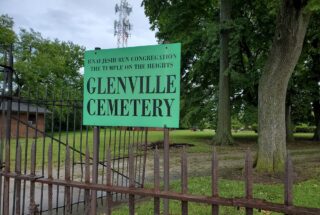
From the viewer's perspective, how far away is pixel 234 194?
7.02 metres

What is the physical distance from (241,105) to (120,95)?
2278cm

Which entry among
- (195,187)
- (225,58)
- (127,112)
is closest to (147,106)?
(127,112)

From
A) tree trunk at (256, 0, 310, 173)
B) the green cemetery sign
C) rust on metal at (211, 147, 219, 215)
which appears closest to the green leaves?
tree trunk at (256, 0, 310, 173)

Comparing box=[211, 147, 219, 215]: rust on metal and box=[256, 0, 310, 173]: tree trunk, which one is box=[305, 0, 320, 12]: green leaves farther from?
box=[211, 147, 219, 215]: rust on metal

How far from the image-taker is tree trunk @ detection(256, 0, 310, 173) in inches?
361

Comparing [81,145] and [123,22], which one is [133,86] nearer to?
[81,145]

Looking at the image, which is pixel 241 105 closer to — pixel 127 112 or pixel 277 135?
pixel 277 135

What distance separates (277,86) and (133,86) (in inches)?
280

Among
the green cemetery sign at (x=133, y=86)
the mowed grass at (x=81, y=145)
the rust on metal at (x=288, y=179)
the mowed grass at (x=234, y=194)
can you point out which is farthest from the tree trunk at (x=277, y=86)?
the rust on metal at (x=288, y=179)

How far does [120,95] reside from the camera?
3312 millimetres

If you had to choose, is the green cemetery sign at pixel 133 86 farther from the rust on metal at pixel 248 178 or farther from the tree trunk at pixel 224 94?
the tree trunk at pixel 224 94

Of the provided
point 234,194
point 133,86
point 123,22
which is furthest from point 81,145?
point 123,22

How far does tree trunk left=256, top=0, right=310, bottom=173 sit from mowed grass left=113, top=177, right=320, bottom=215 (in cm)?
140

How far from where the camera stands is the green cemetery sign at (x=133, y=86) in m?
3.05
